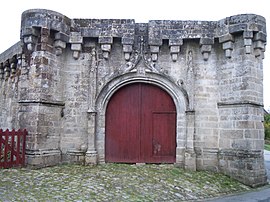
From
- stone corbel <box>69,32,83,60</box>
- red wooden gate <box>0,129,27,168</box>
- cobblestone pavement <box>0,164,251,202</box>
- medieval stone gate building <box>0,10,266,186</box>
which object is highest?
stone corbel <box>69,32,83,60</box>

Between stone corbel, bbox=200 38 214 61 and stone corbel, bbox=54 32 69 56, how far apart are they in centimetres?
389

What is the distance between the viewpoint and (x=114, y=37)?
834 cm

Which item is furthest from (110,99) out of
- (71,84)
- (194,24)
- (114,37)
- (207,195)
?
(207,195)

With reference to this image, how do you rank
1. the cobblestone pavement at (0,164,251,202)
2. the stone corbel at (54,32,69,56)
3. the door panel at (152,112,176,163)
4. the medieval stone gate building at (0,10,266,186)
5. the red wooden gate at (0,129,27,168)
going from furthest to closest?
the door panel at (152,112,176,163)
the stone corbel at (54,32,69,56)
the medieval stone gate building at (0,10,266,186)
the red wooden gate at (0,129,27,168)
the cobblestone pavement at (0,164,251,202)

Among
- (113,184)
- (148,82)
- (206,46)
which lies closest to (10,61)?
(148,82)

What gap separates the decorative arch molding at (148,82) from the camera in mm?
8234

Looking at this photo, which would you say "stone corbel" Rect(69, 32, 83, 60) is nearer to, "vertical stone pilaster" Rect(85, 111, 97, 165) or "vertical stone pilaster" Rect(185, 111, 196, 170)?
"vertical stone pilaster" Rect(85, 111, 97, 165)

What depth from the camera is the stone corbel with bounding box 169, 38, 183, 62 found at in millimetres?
8242

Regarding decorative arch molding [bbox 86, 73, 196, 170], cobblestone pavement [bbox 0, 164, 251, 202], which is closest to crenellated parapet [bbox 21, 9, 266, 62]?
decorative arch molding [bbox 86, 73, 196, 170]

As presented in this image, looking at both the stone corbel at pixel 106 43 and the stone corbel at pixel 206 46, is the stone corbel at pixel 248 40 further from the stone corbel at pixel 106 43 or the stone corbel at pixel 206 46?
the stone corbel at pixel 106 43

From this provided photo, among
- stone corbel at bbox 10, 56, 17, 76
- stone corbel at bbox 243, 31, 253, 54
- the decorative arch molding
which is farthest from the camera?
stone corbel at bbox 10, 56, 17, 76

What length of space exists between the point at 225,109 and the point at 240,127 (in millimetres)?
676

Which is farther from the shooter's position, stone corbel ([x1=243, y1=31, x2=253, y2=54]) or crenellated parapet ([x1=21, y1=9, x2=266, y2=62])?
crenellated parapet ([x1=21, y1=9, x2=266, y2=62])

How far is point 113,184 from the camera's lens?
20.9ft
